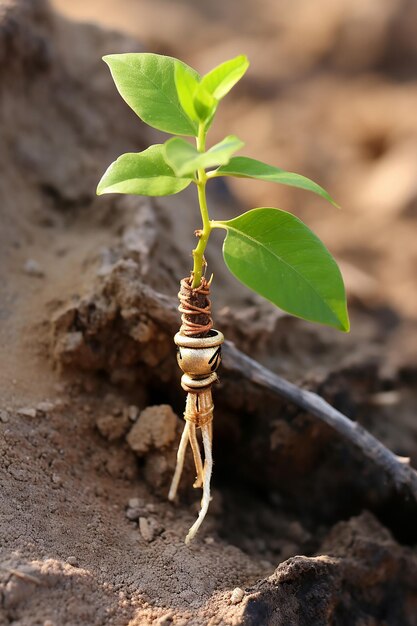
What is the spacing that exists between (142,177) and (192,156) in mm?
170

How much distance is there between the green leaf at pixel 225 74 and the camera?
1346mm

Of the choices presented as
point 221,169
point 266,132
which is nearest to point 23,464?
point 221,169

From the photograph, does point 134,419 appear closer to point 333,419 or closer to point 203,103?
point 333,419

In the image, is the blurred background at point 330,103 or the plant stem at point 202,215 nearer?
the plant stem at point 202,215

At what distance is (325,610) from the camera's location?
1515 mm

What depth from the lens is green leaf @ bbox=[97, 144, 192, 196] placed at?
1.33 metres

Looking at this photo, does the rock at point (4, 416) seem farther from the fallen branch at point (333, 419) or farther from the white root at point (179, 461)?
the fallen branch at point (333, 419)

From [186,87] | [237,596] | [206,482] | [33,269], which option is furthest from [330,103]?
[237,596]

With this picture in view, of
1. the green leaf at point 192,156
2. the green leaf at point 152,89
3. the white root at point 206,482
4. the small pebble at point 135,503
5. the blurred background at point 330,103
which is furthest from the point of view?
the blurred background at point 330,103

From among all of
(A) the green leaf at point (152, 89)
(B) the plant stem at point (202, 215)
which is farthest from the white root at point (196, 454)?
(A) the green leaf at point (152, 89)

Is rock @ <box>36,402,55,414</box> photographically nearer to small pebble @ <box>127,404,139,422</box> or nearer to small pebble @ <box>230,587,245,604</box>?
small pebble @ <box>127,404,139,422</box>

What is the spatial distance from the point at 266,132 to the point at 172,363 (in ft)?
9.48

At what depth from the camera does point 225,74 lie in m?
1.36

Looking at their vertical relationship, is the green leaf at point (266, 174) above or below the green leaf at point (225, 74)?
below
